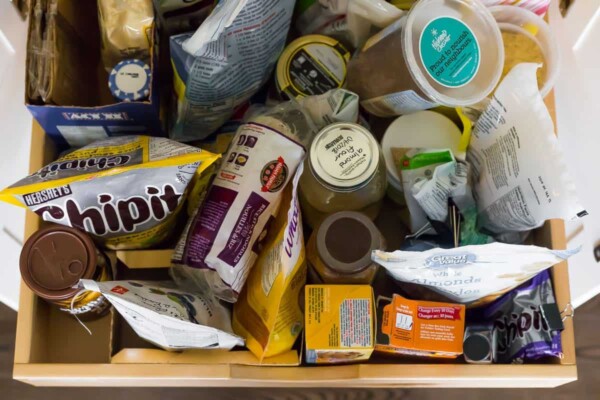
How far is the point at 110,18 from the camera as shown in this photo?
745 mm

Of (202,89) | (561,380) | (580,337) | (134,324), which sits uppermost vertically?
(202,89)

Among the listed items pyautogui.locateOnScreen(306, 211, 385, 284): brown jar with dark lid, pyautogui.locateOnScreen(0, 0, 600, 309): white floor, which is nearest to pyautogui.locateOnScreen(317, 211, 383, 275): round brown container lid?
pyautogui.locateOnScreen(306, 211, 385, 284): brown jar with dark lid

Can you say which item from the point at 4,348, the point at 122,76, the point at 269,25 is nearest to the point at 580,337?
the point at 269,25

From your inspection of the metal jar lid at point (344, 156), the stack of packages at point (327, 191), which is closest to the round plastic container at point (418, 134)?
the stack of packages at point (327, 191)

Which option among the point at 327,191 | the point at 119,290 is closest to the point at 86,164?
the point at 119,290

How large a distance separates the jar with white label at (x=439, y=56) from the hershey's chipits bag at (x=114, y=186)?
0.25 meters

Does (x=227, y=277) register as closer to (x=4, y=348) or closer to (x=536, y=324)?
(x=536, y=324)

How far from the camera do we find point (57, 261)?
682mm

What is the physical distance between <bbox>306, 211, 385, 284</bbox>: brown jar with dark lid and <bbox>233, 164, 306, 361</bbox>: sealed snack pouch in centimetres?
3

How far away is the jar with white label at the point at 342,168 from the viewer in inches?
27.0

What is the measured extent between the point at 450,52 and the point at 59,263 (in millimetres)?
496

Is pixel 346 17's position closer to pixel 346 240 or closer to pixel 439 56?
pixel 439 56

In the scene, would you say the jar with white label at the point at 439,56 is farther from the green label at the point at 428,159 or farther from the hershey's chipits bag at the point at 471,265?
the hershey's chipits bag at the point at 471,265

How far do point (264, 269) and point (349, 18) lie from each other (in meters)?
0.34
